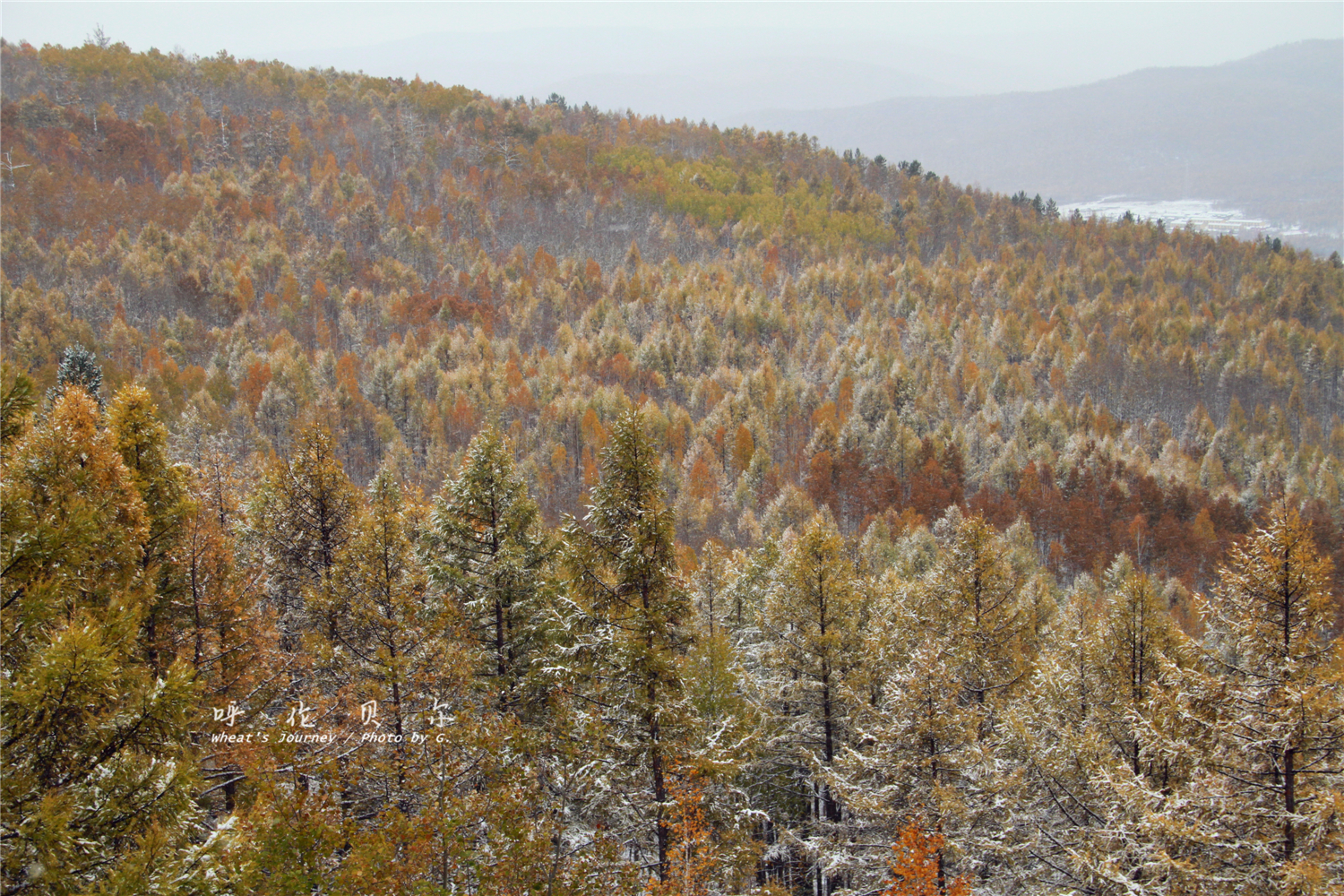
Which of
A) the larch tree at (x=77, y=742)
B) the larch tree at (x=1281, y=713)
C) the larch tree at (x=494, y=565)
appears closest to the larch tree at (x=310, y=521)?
the larch tree at (x=494, y=565)

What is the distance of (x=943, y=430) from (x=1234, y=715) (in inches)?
3313

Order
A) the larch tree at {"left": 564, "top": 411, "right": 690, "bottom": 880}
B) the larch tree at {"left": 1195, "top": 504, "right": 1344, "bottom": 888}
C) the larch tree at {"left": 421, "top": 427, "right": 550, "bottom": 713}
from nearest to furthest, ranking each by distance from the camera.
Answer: the larch tree at {"left": 1195, "top": 504, "right": 1344, "bottom": 888} → the larch tree at {"left": 564, "top": 411, "right": 690, "bottom": 880} → the larch tree at {"left": 421, "top": 427, "right": 550, "bottom": 713}

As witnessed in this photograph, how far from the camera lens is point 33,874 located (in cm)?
757

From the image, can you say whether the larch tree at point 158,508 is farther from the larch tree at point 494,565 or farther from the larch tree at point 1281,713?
the larch tree at point 1281,713

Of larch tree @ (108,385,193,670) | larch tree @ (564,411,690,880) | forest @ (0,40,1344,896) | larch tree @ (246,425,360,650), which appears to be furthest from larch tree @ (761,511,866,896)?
larch tree @ (108,385,193,670)

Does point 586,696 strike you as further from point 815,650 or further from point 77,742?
point 77,742

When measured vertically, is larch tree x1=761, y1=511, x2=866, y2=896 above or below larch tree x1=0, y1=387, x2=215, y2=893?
below

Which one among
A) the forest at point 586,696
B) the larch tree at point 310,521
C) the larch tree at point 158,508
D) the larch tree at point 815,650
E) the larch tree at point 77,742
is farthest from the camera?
the larch tree at point 815,650

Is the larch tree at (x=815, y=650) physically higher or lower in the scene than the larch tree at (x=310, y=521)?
lower

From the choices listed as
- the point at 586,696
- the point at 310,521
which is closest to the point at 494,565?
the point at 586,696

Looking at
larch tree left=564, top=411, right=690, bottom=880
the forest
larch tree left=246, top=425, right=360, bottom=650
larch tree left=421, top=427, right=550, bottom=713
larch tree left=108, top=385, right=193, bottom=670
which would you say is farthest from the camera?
larch tree left=246, top=425, right=360, bottom=650

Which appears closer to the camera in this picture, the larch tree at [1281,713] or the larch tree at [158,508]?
the larch tree at [1281,713]

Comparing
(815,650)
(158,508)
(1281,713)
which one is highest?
(158,508)

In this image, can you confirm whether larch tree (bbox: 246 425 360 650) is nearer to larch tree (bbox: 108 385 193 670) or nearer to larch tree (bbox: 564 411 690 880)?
larch tree (bbox: 108 385 193 670)
